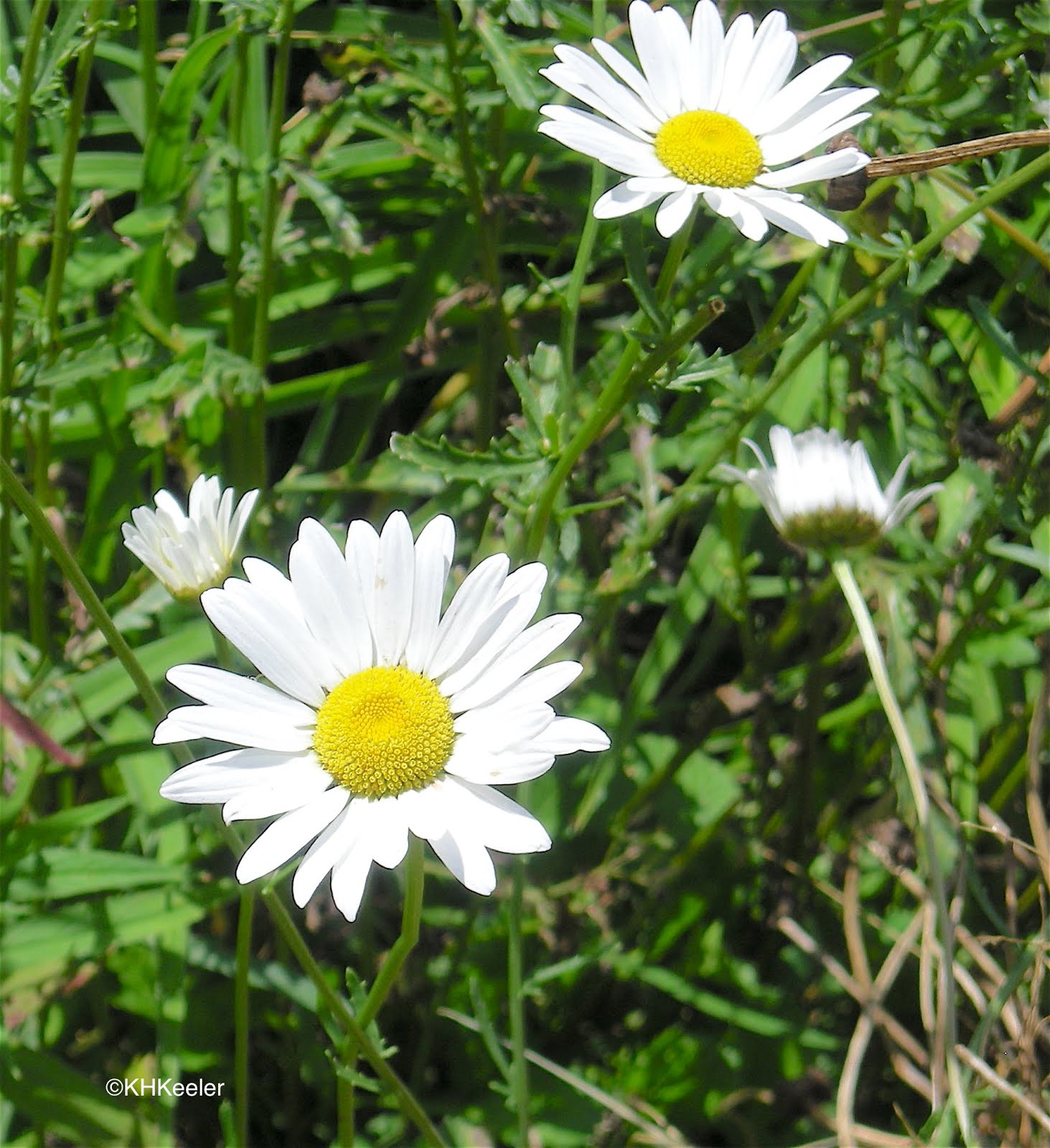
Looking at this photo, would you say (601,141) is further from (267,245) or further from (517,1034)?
(517,1034)

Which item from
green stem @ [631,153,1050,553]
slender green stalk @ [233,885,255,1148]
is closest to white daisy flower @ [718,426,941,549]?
green stem @ [631,153,1050,553]

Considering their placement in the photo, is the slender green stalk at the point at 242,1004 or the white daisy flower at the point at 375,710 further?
the slender green stalk at the point at 242,1004

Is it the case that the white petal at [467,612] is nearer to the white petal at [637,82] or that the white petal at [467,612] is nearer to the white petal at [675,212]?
the white petal at [675,212]

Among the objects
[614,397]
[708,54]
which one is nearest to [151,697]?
[614,397]

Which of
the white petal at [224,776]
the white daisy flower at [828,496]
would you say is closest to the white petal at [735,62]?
the white daisy flower at [828,496]

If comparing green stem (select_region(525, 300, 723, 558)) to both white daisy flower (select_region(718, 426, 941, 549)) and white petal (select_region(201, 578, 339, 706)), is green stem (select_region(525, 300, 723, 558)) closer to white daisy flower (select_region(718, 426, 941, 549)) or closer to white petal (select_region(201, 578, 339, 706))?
white daisy flower (select_region(718, 426, 941, 549))

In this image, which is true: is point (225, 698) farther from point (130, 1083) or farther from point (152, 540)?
point (130, 1083)
